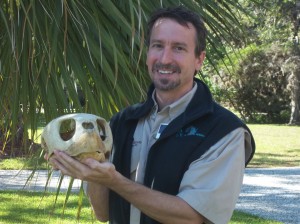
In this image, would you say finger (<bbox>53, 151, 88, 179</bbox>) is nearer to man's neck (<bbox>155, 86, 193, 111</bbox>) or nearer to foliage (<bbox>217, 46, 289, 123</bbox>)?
man's neck (<bbox>155, 86, 193, 111</bbox>)

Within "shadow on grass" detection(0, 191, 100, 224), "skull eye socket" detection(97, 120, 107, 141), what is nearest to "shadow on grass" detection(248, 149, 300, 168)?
"shadow on grass" detection(0, 191, 100, 224)

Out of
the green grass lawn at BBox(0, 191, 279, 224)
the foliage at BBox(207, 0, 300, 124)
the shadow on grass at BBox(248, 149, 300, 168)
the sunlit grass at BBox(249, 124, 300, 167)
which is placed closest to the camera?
the green grass lawn at BBox(0, 191, 279, 224)

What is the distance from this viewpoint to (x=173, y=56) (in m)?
2.08

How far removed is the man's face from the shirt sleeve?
25 centimetres

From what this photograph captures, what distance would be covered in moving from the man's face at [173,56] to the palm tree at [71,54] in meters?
0.12

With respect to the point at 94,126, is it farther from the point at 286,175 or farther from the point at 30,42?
the point at 286,175

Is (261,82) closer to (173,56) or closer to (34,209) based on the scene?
(34,209)

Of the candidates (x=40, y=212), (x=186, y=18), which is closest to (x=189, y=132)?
(x=186, y=18)

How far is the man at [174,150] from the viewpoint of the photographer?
1917 millimetres

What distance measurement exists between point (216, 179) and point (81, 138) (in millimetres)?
437

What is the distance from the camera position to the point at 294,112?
27.5 meters

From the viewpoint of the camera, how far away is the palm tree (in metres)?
2.29

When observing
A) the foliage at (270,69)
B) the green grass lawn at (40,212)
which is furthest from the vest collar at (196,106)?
the foliage at (270,69)

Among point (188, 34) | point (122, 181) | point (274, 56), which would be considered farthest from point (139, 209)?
point (274, 56)
